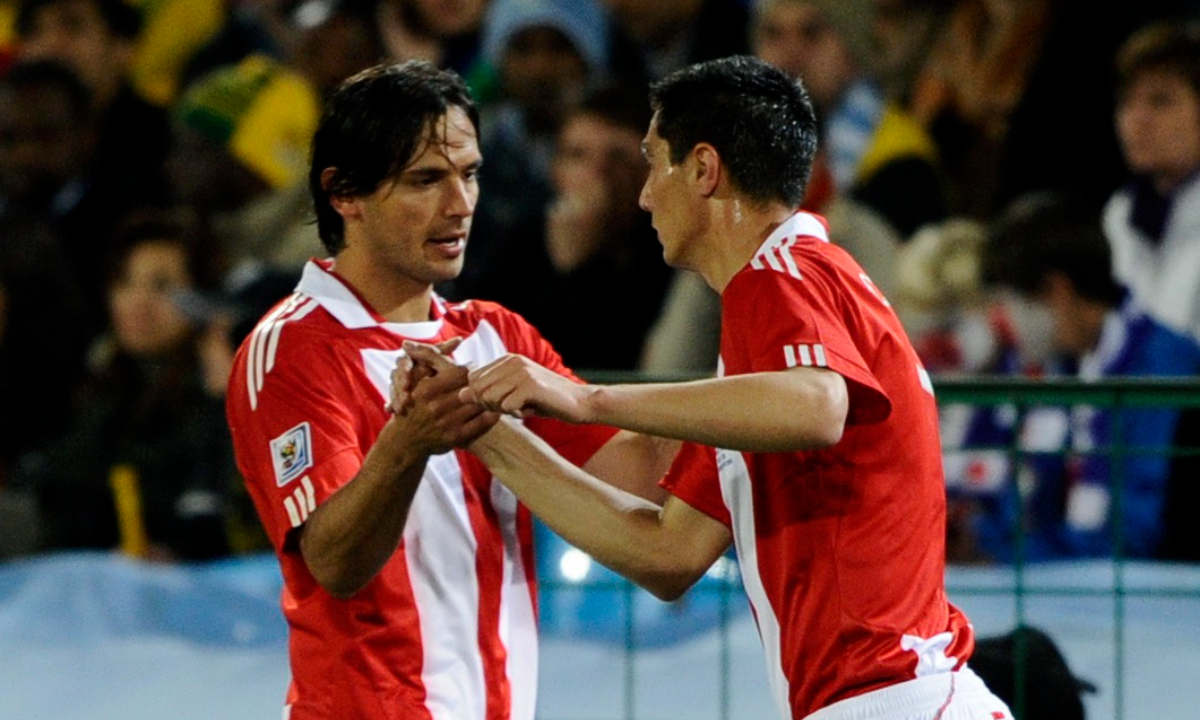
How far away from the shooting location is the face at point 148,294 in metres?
7.80

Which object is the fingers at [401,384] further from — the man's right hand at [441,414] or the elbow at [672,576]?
the elbow at [672,576]

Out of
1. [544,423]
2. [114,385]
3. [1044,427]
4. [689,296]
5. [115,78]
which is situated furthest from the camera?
[115,78]

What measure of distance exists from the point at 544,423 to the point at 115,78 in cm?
638

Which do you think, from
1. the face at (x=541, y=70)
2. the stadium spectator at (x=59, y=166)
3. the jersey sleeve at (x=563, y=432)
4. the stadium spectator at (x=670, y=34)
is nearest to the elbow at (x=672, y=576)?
the jersey sleeve at (x=563, y=432)

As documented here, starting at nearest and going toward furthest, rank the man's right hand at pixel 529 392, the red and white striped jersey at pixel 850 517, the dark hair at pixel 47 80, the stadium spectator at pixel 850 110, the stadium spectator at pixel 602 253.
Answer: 1. the man's right hand at pixel 529 392
2. the red and white striped jersey at pixel 850 517
3. the stadium spectator at pixel 602 253
4. the stadium spectator at pixel 850 110
5. the dark hair at pixel 47 80

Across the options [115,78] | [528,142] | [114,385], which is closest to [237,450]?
[528,142]

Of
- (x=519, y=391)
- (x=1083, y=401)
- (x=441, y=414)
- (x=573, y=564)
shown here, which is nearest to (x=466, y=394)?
(x=441, y=414)

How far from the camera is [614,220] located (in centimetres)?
666

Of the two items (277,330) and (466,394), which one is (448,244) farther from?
(466,394)

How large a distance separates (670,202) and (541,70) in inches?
178

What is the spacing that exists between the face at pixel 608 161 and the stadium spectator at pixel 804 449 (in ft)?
11.7

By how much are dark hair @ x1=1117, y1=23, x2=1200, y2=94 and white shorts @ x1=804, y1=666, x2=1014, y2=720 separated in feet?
12.3

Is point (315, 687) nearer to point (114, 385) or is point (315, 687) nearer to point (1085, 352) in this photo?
point (1085, 352)

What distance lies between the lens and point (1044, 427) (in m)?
5.54
